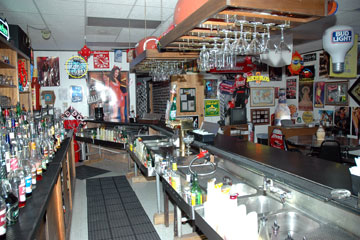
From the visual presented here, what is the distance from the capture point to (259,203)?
232cm

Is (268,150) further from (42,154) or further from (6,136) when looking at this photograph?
(6,136)

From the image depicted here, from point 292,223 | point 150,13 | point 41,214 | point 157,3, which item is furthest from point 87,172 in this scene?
point 292,223

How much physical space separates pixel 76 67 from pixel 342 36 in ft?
22.5

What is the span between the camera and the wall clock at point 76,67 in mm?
8141

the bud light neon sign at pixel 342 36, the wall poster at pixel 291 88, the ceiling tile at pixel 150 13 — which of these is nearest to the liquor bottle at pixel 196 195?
the ceiling tile at pixel 150 13

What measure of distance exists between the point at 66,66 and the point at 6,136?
19.2 feet

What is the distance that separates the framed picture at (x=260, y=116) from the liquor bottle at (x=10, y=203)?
818 cm

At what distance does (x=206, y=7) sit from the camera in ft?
5.85

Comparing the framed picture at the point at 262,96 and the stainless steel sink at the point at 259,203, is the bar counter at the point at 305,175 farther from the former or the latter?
the framed picture at the point at 262,96

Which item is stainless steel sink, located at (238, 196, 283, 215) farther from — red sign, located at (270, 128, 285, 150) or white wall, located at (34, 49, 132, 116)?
white wall, located at (34, 49, 132, 116)

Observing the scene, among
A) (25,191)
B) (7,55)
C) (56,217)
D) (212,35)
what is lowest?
(56,217)

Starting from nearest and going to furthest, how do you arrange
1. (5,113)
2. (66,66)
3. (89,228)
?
(89,228), (5,113), (66,66)

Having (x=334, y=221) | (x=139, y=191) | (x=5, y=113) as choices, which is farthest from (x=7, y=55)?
(x=334, y=221)

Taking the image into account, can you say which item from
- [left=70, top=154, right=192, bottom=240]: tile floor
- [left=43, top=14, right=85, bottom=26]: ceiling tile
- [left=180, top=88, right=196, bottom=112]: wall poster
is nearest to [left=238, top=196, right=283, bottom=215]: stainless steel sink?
[left=70, top=154, right=192, bottom=240]: tile floor
